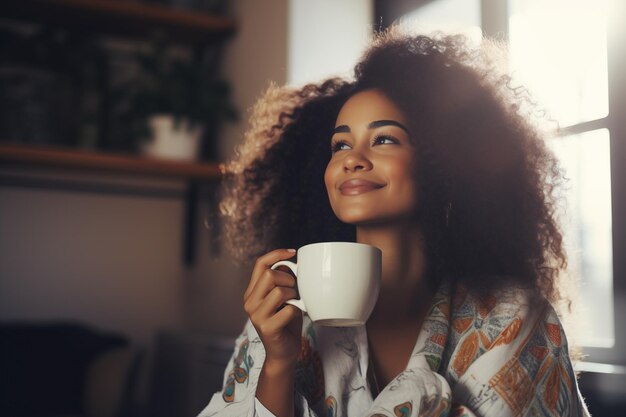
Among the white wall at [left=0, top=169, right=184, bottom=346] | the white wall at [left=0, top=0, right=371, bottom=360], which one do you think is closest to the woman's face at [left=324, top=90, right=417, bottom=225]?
the white wall at [left=0, top=0, right=371, bottom=360]

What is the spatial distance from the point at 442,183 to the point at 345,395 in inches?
10.8

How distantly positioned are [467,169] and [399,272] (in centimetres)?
15

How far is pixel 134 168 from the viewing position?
1.87m

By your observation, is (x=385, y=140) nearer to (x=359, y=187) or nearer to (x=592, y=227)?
(x=359, y=187)

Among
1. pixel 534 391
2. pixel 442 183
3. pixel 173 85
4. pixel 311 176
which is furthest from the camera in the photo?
pixel 173 85

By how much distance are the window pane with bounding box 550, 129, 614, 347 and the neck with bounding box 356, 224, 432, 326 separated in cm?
37

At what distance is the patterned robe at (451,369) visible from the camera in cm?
67

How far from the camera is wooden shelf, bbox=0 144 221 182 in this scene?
5.72ft

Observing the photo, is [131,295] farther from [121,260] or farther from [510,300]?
[510,300]

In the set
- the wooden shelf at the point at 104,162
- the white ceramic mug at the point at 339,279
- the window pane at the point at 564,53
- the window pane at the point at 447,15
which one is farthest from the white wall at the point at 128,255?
the white ceramic mug at the point at 339,279

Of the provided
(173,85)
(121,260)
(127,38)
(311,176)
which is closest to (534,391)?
(311,176)

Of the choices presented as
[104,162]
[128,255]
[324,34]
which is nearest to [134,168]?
[104,162]

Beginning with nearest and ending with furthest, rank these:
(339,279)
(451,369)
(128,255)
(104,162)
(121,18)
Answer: (339,279) < (451,369) < (104,162) < (121,18) < (128,255)

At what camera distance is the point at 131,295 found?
207 centimetres
